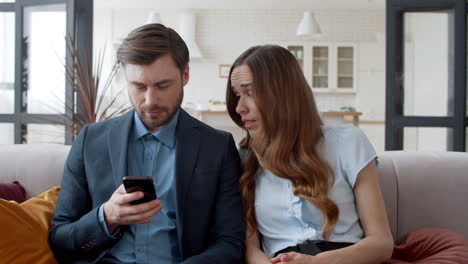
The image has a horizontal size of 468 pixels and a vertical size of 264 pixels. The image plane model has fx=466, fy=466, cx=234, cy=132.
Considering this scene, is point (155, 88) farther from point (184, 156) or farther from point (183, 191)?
point (183, 191)

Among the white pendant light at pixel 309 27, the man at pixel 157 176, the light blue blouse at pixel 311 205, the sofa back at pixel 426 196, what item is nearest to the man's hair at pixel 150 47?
the man at pixel 157 176

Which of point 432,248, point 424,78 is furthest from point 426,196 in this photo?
point 424,78

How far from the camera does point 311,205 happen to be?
1572 mm

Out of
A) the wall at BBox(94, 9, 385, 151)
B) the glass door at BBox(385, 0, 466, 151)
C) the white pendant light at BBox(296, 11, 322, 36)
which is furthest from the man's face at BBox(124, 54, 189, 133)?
the wall at BBox(94, 9, 385, 151)

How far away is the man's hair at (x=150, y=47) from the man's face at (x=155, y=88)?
0.02 m

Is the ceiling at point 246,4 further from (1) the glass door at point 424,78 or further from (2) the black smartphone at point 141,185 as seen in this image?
(2) the black smartphone at point 141,185

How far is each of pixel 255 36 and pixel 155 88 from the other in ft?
26.8

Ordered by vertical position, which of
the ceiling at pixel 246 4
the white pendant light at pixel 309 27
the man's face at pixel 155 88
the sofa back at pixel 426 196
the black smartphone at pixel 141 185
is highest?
the ceiling at pixel 246 4

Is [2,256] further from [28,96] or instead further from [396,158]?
[28,96]

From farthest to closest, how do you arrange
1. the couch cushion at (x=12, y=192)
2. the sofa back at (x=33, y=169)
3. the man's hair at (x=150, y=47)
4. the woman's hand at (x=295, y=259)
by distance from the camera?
the sofa back at (x=33, y=169)
the couch cushion at (x=12, y=192)
the man's hair at (x=150, y=47)
the woman's hand at (x=295, y=259)

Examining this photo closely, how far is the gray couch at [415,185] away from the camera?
1.85m

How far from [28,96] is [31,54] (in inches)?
13.9

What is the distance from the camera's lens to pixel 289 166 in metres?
1.59

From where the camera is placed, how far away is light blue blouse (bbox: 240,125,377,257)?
61.9 inches
